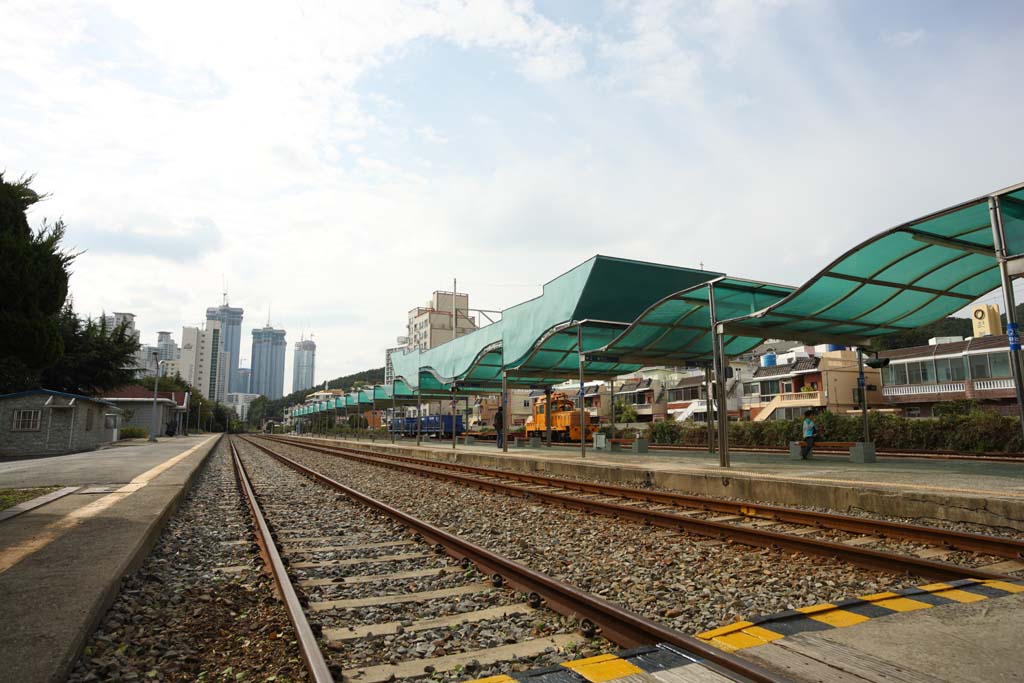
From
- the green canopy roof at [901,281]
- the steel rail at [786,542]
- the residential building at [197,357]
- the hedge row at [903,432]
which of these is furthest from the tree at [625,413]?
the residential building at [197,357]

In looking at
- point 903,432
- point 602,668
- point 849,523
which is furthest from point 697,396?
point 602,668

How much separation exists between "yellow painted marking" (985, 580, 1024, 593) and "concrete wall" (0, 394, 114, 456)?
34.3 metres

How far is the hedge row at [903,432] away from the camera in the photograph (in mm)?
18234

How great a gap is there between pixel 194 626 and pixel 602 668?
126 inches

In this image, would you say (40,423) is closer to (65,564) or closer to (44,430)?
(44,430)

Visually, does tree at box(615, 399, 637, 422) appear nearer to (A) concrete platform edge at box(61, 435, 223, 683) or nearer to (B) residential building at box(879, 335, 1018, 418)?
(B) residential building at box(879, 335, 1018, 418)

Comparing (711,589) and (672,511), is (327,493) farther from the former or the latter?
(711,589)

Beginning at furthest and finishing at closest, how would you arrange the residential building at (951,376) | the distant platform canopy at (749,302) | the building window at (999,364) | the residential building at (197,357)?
the residential building at (197,357), the residential building at (951,376), the building window at (999,364), the distant platform canopy at (749,302)

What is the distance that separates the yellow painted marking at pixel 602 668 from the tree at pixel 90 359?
152 feet

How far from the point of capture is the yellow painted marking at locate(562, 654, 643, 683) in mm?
3162

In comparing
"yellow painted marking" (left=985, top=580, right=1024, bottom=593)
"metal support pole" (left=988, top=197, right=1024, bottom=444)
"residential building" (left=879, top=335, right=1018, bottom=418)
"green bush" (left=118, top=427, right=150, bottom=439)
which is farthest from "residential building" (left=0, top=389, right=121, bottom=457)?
"residential building" (left=879, top=335, right=1018, bottom=418)

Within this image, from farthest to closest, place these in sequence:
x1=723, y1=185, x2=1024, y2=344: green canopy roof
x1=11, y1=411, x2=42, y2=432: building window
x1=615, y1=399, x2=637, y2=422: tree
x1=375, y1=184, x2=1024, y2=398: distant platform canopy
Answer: x1=615, y1=399, x2=637, y2=422: tree < x1=11, y1=411, x2=42, y2=432: building window < x1=375, y1=184, x2=1024, y2=398: distant platform canopy < x1=723, y1=185, x2=1024, y2=344: green canopy roof

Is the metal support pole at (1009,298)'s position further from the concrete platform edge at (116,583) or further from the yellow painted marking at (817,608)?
the concrete platform edge at (116,583)

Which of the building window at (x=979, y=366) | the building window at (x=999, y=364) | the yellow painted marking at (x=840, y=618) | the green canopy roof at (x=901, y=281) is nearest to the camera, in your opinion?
the yellow painted marking at (x=840, y=618)
